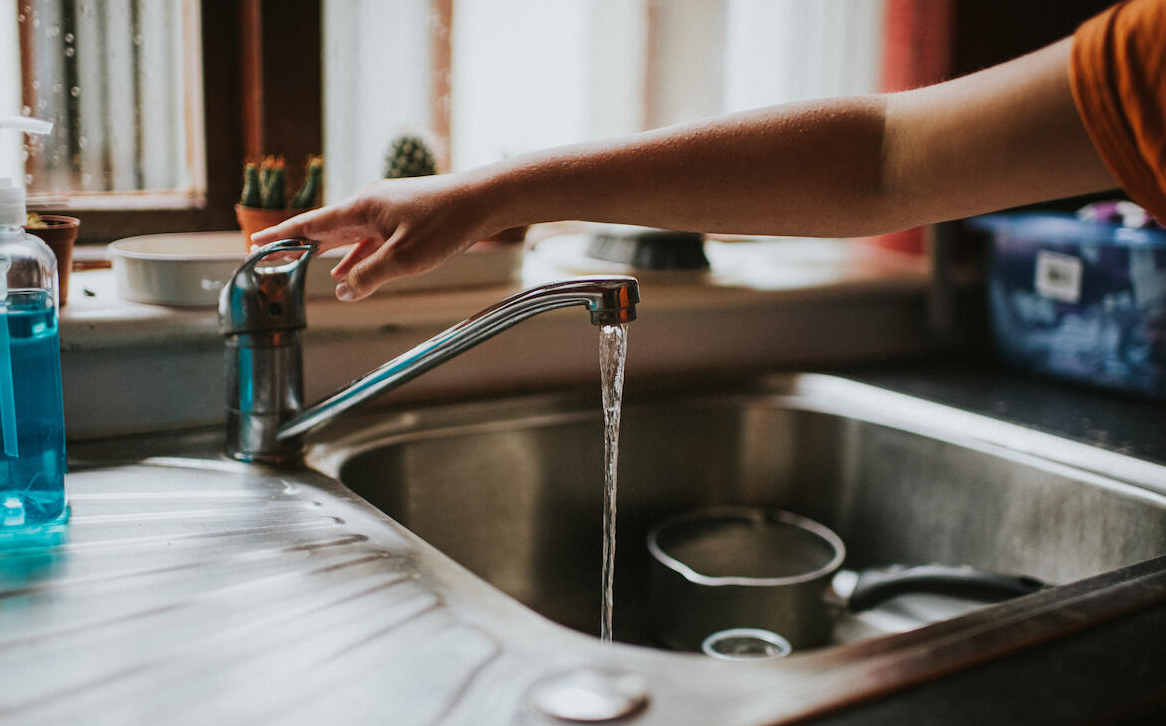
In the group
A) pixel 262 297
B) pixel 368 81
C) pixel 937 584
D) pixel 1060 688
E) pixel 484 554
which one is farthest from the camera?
pixel 368 81

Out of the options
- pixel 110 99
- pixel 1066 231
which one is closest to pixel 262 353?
pixel 110 99

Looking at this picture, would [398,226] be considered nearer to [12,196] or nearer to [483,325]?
[483,325]

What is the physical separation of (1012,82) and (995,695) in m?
0.37

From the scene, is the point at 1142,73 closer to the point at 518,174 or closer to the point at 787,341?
the point at 518,174

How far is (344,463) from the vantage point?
3.20 feet

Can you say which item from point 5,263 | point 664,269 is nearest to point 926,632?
point 5,263

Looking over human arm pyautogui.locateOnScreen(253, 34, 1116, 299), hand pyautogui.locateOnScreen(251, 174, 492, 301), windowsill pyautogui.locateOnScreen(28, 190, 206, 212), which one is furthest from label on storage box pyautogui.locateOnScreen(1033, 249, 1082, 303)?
windowsill pyautogui.locateOnScreen(28, 190, 206, 212)

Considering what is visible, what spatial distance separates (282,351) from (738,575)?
1.81ft

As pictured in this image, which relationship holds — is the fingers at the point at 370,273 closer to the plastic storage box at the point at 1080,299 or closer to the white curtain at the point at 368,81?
the white curtain at the point at 368,81

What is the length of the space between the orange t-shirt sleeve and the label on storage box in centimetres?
63

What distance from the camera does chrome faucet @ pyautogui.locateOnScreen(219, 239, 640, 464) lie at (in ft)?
2.58

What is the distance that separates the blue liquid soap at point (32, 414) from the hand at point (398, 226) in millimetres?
191

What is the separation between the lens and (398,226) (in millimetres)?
775

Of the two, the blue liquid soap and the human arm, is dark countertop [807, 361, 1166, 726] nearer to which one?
the human arm
